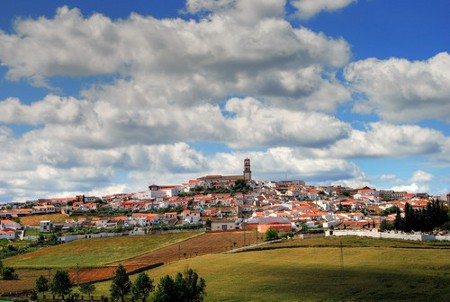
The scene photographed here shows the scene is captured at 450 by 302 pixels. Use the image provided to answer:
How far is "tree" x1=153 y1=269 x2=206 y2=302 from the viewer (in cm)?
5281

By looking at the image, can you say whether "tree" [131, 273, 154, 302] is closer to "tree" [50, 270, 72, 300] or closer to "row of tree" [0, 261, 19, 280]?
"tree" [50, 270, 72, 300]

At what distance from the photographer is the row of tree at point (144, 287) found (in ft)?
176

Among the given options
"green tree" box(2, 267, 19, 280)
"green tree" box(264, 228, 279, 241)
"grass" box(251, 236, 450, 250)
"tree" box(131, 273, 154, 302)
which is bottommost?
"green tree" box(2, 267, 19, 280)

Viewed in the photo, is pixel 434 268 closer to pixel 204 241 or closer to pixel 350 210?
pixel 204 241

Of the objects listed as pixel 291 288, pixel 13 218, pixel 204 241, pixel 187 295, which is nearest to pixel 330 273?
pixel 291 288

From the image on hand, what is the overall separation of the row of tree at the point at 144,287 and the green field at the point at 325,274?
3.11 m

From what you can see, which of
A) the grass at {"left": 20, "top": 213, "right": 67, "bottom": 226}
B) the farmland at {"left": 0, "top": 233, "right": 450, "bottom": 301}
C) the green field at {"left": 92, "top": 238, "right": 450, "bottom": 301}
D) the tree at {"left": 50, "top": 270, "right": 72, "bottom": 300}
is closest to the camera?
the green field at {"left": 92, "top": 238, "right": 450, "bottom": 301}

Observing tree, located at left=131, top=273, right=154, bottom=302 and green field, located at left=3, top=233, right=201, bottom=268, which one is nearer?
tree, located at left=131, top=273, right=154, bottom=302

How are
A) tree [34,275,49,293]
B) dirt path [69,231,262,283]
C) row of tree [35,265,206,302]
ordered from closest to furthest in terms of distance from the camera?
row of tree [35,265,206,302]
tree [34,275,49,293]
dirt path [69,231,262,283]

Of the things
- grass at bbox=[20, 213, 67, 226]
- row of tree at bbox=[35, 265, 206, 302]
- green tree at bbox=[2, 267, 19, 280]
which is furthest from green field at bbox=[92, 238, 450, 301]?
grass at bbox=[20, 213, 67, 226]

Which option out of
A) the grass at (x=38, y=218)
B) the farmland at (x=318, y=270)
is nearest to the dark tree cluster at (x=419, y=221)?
the farmland at (x=318, y=270)

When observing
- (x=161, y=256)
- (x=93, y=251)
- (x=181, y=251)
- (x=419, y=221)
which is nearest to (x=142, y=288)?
(x=161, y=256)

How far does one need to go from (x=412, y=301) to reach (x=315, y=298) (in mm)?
8592

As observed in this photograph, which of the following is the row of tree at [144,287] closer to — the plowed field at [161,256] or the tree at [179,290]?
the tree at [179,290]
